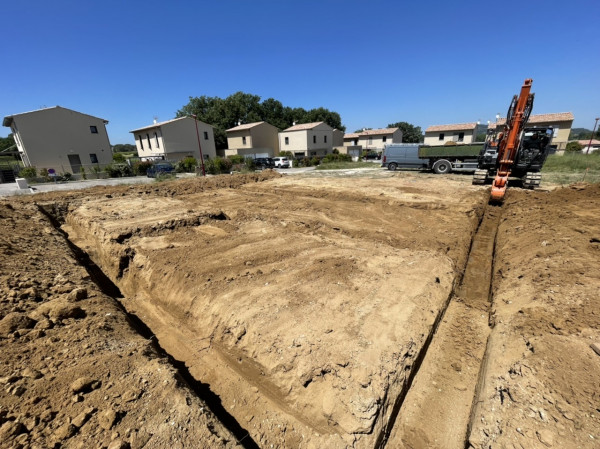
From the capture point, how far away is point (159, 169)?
1055 inches

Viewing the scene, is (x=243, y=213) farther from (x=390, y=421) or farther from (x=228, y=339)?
(x=390, y=421)

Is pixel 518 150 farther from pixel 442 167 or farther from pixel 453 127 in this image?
pixel 453 127

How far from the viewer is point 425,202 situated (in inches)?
456

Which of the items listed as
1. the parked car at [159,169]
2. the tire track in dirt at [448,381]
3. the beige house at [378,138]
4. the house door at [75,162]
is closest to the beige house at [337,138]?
the beige house at [378,138]

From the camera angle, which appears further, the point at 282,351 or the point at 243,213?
the point at 243,213

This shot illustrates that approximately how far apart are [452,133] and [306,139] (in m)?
23.3

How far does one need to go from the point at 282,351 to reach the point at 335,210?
25.8ft

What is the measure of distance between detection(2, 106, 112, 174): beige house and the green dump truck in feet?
96.7

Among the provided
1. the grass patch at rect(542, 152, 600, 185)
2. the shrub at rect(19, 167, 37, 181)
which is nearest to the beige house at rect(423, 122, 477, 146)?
the grass patch at rect(542, 152, 600, 185)

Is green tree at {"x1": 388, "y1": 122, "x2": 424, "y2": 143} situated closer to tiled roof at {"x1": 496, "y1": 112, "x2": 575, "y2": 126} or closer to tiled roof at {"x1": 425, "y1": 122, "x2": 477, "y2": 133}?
tiled roof at {"x1": 425, "y1": 122, "x2": 477, "y2": 133}

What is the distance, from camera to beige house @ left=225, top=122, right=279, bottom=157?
4128cm

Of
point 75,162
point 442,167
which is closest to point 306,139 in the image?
point 442,167

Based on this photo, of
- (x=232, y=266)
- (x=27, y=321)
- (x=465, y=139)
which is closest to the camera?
(x=27, y=321)

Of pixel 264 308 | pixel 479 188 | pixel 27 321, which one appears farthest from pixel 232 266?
pixel 479 188
